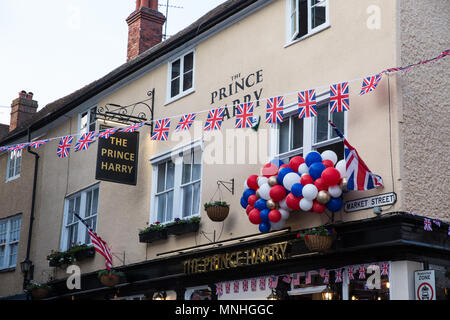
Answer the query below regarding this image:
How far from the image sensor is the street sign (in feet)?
31.4

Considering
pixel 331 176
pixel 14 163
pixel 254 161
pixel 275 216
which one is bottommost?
pixel 275 216

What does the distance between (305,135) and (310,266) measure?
2.26 m

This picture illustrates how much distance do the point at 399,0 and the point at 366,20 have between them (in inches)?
24.5

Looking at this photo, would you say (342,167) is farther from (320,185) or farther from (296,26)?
(296,26)

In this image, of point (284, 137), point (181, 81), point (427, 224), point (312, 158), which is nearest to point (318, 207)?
point (312, 158)

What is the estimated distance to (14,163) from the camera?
22.9m

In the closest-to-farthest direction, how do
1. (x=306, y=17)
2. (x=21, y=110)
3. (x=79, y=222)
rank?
(x=306, y=17)
(x=79, y=222)
(x=21, y=110)

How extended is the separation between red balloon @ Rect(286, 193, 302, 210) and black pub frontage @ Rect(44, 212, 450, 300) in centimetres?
59

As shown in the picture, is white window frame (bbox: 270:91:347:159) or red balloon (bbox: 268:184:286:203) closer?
red balloon (bbox: 268:184:286:203)

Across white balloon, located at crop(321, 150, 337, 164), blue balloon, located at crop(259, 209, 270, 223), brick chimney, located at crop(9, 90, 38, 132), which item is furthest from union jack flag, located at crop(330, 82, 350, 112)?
brick chimney, located at crop(9, 90, 38, 132)

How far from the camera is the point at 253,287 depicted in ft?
41.1

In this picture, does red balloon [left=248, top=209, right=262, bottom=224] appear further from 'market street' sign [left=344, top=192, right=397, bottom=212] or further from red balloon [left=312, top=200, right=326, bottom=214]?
'market street' sign [left=344, top=192, right=397, bottom=212]

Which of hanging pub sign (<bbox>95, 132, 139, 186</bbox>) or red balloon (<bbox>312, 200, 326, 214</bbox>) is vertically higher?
hanging pub sign (<bbox>95, 132, 139, 186</bbox>)

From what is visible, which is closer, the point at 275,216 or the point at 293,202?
the point at 293,202
